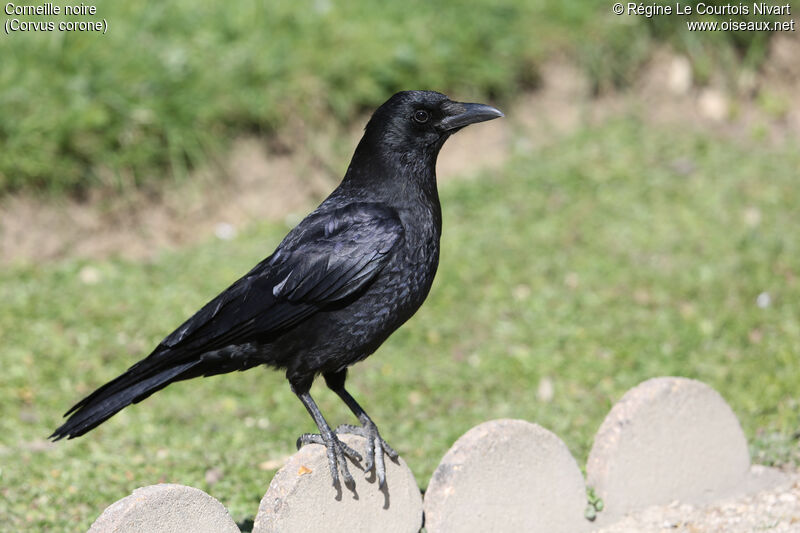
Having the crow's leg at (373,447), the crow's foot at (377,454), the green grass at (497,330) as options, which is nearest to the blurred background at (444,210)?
the green grass at (497,330)

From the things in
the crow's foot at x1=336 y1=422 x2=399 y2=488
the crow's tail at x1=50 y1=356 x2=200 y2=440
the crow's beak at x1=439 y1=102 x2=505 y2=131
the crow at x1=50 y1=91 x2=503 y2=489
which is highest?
the crow's beak at x1=439 y1=102 x2=505 y2=131

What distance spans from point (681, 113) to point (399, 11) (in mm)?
2473

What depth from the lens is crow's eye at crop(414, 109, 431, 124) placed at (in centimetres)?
345

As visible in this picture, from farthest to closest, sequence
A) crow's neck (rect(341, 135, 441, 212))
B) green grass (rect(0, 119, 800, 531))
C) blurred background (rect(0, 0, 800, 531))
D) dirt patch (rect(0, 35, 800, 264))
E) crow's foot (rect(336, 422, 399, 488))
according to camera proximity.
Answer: dirt patch (rect(0, 35, 800, 264)) < blurred background (rect(0, 0, 800, 531)) < green grass (rect(0, 119, 800, 531)) < crow's neck (rect(341, 135, 441, 212)) < crow's foot (rect(336, 422, 399, 488))

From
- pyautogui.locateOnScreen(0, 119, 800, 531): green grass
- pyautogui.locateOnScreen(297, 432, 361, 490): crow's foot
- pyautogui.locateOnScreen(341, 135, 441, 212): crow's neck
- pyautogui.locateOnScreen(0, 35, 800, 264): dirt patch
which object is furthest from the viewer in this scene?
pyautogui.locateOnScreen(0, 35, 800, 264): dirt patch

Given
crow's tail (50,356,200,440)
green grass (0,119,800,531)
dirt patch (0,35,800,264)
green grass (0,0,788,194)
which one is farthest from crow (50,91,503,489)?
green grass (0,0,788,194)

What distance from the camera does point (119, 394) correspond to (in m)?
3.22

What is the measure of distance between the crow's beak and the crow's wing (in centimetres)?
40

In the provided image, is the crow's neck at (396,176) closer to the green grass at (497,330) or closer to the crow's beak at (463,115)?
the crow's beak at (463,115)

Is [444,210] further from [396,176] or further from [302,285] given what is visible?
[302,285]

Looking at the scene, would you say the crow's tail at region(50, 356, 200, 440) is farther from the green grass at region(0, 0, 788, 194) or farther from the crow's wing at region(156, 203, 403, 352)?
the green grass at region(0, 0, 788, 194)

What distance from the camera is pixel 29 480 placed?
13.6 feet

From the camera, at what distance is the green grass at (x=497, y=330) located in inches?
177

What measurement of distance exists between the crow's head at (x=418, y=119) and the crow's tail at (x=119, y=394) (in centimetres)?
106
